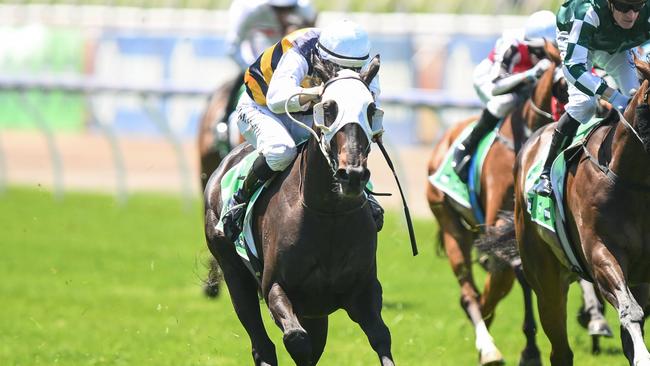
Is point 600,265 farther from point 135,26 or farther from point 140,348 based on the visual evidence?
point 135,26

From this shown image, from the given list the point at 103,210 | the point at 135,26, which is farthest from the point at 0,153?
the point at 135,26

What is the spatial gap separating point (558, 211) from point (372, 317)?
129cm

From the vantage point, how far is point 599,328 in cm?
813

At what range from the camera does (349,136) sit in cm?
545

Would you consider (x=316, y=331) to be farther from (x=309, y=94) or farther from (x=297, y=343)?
(x=309, y=94)

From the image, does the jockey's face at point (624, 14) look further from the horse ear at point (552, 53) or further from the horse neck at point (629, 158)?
the horse ear at point (552, 53)

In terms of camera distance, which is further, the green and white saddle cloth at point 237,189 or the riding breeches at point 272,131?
the green and white saddle cloth at point 237,189

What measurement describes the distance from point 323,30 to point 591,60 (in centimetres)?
162

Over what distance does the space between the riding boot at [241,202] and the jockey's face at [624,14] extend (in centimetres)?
183

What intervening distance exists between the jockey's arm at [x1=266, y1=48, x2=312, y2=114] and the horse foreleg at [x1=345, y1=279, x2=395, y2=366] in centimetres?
89

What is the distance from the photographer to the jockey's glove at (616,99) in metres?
6.27

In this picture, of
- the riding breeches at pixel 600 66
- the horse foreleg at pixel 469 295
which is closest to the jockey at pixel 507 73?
the horse foreleg at pixel 469 295

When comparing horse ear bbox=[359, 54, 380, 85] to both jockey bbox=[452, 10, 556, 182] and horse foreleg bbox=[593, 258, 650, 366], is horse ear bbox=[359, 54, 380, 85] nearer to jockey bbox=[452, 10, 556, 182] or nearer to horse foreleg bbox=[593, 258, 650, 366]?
horse foreleg bbox=[593, 258, 650, 366]

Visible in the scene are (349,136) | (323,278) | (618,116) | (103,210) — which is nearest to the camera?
(349,136)
